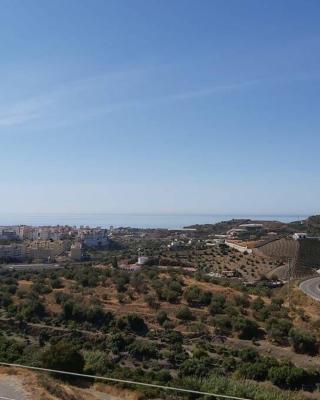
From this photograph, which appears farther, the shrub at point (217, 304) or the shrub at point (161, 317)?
the shrub at point (217, 304)

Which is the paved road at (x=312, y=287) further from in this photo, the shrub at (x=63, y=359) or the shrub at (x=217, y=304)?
the shrub at (x=63, y=359)

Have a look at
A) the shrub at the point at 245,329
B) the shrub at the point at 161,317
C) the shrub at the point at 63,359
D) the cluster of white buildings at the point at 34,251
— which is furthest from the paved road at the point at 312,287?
the cluster of white buildings at the point at 34,251

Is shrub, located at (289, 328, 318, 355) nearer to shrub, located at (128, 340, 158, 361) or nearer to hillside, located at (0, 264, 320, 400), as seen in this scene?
hillside, located at (0, 264, 320, 400)

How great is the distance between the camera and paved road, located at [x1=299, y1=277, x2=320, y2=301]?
32281 mm

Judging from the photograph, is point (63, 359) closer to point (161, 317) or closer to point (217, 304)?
point (161, 317)

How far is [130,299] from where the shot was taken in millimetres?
31031

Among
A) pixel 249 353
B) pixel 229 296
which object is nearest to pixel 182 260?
pixel 229 296

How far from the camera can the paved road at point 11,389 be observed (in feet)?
32.3

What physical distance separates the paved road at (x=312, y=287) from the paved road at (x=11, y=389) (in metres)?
23.0

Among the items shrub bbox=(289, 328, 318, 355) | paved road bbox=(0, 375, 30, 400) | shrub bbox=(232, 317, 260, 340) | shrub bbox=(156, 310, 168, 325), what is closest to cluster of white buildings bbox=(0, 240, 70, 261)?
shrub bbox=(156, 310, 168, 325)

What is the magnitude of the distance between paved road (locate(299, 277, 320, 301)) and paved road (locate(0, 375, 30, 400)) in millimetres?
23028

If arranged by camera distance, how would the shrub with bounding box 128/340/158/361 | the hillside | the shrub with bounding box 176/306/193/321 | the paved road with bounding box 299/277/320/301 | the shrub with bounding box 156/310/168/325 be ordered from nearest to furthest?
1. the hillside
2. the shrub with bounding box 128/340/158/361
3. the shrub with bounding box 156/310/168/325
4. the shrub with bounding box 176/306/193/321
5. the paved road with bounding box 299/277/320/301

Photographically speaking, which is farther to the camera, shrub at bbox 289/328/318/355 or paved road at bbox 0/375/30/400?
shrub at bbox 289/328/318/355

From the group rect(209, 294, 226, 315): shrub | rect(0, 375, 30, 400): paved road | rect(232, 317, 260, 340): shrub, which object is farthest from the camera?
rect(209, 294, 226, 315): shrub
